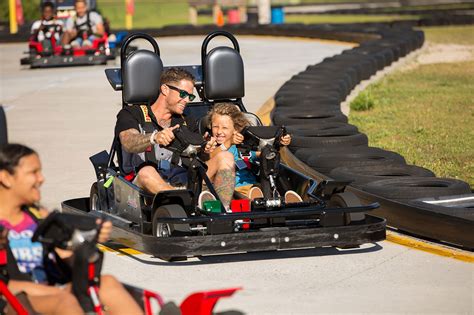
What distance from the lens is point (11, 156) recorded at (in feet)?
17.1

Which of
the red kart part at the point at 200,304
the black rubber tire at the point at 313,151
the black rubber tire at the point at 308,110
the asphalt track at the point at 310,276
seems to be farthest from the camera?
the black rubber tire at the point at 308,110

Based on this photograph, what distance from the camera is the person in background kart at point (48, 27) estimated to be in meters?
23.2

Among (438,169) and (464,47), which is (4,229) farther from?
(464,47)

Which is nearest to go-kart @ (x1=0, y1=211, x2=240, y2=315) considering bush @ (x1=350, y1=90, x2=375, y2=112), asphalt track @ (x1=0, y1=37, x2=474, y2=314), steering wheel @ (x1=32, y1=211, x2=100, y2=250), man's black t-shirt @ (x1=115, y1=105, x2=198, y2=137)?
steering wheel @ (x1=32, y1=211, x2=100, y2=250)

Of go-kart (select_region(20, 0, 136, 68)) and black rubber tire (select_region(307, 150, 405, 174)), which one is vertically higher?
black rubber tire (select_region(307, 150, 405, 174))

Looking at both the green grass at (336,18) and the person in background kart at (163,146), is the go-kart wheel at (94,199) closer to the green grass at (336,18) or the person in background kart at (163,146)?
the person in background kart at (163,146)

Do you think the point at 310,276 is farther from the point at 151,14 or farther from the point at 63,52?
the point at 151,14

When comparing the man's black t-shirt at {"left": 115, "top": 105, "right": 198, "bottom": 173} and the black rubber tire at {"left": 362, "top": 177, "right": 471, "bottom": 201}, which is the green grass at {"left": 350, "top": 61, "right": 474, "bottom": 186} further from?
the man's black t-shirt at {"left": 115, "top": 105, "right": 198, "bottom": 173}

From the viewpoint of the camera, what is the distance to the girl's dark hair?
5.20 m

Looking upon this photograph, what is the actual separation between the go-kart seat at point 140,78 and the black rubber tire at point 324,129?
8.34 ft

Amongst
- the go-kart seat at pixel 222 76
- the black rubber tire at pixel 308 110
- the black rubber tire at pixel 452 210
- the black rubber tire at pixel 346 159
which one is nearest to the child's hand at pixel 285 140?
the black rubber tire at pixel 452 210

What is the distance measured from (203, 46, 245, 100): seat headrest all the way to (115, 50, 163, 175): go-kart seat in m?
0.49

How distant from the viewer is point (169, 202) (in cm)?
757

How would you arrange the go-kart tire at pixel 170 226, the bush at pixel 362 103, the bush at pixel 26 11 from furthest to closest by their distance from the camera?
the bush at pixel 26 11 < the bush at pixel 362 103 < the go-kart tire at pixel 170 226
